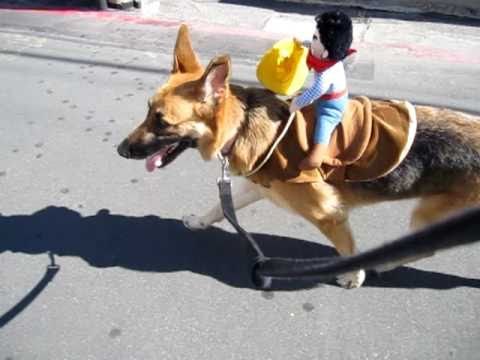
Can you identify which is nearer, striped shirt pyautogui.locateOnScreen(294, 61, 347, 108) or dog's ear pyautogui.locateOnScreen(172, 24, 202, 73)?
striped shirt pyautogui.locateOnScreen(294, 61, 347, 108)

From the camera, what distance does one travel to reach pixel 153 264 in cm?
322

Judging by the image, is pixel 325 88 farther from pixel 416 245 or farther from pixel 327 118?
pixel 416 245

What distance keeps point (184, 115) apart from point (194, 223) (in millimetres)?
1128

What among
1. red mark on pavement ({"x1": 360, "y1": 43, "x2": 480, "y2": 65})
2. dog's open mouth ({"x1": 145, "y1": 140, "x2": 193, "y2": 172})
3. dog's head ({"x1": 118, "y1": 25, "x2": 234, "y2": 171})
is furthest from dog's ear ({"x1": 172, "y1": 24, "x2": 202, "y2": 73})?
red mark on pavement ({"x1": 360, "y1": 43, "x2": 480, "y2": 65})

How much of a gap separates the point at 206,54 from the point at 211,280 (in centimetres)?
398

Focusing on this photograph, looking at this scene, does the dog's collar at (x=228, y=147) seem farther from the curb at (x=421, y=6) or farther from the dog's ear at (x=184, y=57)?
the curb at (x=421, y=6)

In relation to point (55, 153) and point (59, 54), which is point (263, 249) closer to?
point (55, 153)

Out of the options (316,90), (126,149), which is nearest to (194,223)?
(126,149)

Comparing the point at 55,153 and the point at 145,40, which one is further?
the point at 145,40

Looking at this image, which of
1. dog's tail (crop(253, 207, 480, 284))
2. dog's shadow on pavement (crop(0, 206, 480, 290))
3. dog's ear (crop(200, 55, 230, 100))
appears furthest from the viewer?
dog's shadow on pavement (crop(0, 206, 480, 290))

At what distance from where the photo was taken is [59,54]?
6.25 metres

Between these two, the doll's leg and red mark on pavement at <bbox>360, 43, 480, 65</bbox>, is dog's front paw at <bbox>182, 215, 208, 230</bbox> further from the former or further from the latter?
red mark on pavement at <bbox>360, 43, 480, 65</bbox>

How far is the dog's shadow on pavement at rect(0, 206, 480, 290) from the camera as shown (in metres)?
3.13

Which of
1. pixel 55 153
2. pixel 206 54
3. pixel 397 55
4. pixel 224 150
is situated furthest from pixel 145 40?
pixel 224 150
